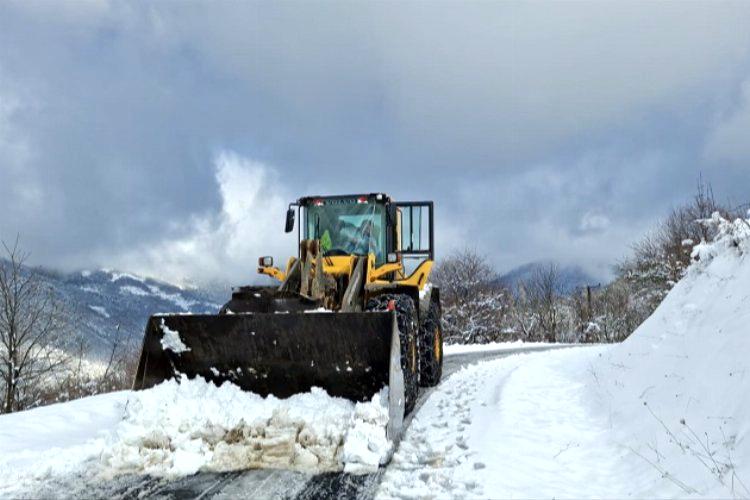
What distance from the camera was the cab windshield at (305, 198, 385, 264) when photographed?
26.2 feet

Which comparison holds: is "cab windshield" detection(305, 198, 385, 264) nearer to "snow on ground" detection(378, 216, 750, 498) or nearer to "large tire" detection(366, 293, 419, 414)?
Result: "large tire" detection(366, 293, 419, 414)

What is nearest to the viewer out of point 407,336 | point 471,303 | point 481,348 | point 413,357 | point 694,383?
point 694,383

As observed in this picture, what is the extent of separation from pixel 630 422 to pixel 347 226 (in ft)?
14.7

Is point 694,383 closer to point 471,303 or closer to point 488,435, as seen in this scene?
point 488,435

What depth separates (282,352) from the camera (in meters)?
5.25

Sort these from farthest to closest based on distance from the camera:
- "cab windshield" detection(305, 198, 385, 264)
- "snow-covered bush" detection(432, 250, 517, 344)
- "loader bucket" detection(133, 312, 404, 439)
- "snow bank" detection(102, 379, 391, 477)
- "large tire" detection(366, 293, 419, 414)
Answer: "snow-covered bush" detection(432, 250, 517, 344) < "cab windshield" detection(305, 198, 385, 264) < "large tire" detection(366, 293, 419, 414) < "loader bucket" detection(133, 312, 404, 439) < "snow bank" detection(102, 379, 391, 477)

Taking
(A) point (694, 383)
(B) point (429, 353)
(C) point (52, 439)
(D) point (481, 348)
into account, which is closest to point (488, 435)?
(A) point (694, 383)

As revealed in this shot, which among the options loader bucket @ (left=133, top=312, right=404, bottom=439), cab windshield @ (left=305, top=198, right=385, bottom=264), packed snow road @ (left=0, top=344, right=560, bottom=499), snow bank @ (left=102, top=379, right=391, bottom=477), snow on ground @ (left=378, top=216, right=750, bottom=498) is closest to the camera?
packed snow road @ (left=0, top=344, right=560, bottom=499)

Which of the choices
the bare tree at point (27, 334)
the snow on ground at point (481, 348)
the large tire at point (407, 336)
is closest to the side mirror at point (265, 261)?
the large tire at point (407, 336)

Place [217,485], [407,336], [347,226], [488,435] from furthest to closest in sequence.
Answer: [347,226] < [407,336] < [488,435] < [217,485]

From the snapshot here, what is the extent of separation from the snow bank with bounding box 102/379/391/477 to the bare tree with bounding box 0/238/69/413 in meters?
16.9

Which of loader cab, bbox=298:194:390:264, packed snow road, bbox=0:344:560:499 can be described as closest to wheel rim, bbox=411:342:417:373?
loader cab, bbox=298:194:390:264

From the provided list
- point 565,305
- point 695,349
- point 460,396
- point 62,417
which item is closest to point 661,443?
point 695,349

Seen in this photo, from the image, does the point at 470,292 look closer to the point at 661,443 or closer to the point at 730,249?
the point at 730,249
